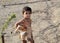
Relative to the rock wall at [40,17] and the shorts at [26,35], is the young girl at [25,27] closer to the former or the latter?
the shorts at [26,35]

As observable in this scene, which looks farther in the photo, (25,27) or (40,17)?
(40,17)

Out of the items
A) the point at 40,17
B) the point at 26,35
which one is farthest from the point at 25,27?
the point at 40,17

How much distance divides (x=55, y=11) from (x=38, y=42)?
0.32 metres

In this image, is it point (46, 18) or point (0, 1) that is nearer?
point (46, 18)

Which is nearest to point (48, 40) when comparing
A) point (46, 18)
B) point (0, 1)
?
point (46, 18)

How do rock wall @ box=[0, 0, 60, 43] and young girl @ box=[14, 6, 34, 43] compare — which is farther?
rock wall @ box=[0, 0, 60, 43]

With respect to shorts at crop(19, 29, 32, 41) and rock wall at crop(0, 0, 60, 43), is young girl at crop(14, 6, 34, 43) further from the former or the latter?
rock wall at crop(0, 0, 60, 43)

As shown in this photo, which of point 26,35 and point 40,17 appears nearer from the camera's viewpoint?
point 26,35

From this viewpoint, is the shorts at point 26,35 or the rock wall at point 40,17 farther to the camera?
the rock wall at point 40,17

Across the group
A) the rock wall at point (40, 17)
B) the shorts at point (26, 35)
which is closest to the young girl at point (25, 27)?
the shorts at point (26, 35)

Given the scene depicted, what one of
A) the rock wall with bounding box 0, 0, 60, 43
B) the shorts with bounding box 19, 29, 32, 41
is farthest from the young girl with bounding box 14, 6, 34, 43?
the rock wall with bounding box 0, 0, 60, 43

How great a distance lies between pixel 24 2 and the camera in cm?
202

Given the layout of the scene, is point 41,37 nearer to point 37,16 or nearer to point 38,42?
point 38,42

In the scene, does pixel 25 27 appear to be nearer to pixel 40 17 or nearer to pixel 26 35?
pixel 26 35
